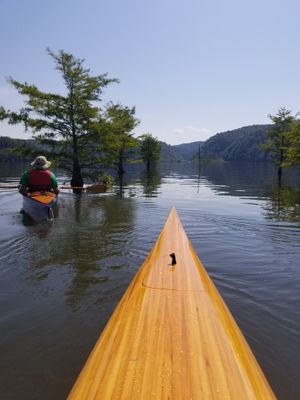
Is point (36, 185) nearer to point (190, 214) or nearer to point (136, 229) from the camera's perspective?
point (136, 229)

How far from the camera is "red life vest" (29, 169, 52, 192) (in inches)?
523

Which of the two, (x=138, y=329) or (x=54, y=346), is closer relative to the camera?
(x=138, y=329)

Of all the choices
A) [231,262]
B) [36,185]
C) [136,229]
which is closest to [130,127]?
[36,185]

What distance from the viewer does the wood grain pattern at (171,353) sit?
242cm

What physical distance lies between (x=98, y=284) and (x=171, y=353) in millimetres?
3435

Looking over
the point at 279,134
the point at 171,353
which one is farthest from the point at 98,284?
the point at 279,134

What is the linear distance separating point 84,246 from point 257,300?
4.88 metres

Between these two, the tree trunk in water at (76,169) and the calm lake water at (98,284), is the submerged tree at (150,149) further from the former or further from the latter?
the calm lake water at (98,284)

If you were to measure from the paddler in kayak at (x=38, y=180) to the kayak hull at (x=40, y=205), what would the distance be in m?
0.55

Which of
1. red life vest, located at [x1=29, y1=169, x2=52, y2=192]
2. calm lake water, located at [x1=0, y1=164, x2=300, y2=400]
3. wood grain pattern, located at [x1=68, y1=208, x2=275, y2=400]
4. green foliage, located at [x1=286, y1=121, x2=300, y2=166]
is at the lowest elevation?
calm lake water, located at [x1=0, y1=164, x2=300, y2=400]

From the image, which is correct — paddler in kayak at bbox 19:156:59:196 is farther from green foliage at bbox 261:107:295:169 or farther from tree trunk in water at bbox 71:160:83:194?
green foliage at bbox 261:107:295:169

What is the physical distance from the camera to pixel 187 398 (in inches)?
91.0

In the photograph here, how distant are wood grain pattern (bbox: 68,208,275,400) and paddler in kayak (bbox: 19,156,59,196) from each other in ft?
33.5

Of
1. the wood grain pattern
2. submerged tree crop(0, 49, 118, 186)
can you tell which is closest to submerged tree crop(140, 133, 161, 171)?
submerged tree crop(0, 49, 118, 186)
